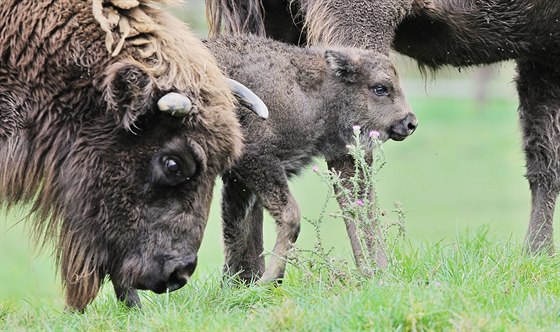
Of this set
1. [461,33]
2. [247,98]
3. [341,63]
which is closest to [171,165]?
[247,98]

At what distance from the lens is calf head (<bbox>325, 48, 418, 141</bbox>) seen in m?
7.02

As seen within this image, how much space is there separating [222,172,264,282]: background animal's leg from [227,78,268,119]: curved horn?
2.50 ft

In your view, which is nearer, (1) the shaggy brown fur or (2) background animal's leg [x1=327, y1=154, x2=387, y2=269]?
(2) background animal's leg [x1=327, y1=154, x2=387, y2=269]

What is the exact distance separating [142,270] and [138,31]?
1.33 m

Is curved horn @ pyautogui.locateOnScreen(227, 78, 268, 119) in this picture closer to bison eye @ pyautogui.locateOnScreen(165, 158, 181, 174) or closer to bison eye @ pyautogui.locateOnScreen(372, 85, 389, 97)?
bison eye @ pyautogui.locateOnScreen(165, 158, 181, 174)

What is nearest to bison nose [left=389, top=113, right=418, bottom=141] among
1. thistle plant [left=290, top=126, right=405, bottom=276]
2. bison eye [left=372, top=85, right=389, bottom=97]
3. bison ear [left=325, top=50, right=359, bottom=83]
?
bison eye [left=372, top=85, right=389, bottom=97]

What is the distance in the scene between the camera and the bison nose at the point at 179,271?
588 cm

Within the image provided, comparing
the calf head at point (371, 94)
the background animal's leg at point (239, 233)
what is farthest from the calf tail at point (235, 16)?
the background animal's leg at point (239, 233)

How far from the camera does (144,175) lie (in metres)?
5.93

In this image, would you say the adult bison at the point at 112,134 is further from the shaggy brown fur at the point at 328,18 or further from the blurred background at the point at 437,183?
the blurred background at the point at 437,183

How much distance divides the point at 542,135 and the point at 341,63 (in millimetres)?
2249

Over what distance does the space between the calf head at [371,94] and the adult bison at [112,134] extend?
1097 mm

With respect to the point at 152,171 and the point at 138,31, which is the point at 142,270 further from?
the point at 138,31

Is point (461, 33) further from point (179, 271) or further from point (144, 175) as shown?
point (179, 271)
